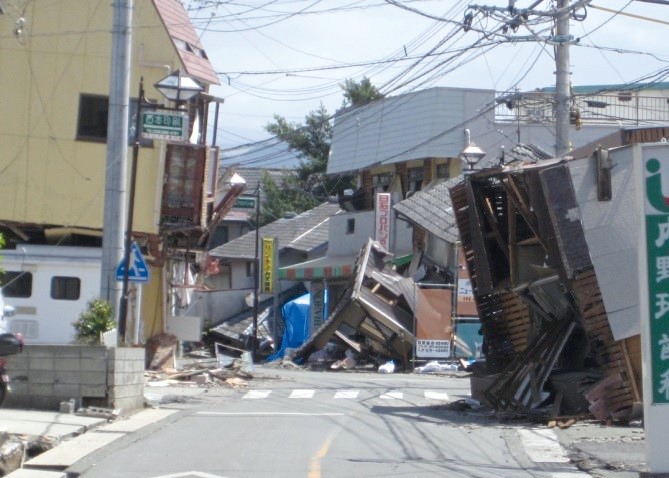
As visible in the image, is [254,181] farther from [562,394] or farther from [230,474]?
[230,474]

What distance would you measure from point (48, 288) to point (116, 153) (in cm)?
996

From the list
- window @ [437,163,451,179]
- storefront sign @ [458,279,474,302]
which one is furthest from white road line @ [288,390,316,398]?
window @ [437,163,451,179]

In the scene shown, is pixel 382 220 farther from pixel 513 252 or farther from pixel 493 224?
pixel 513 252

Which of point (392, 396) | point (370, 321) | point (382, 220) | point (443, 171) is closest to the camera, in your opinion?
point (392, 396)

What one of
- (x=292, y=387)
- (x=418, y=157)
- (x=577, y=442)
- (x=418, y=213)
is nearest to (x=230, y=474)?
(x=577, y=442)

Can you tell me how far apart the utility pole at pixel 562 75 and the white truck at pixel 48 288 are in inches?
488

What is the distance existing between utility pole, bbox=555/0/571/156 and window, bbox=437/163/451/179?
15.0 meters

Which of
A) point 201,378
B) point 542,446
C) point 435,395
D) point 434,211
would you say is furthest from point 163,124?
point 434,211

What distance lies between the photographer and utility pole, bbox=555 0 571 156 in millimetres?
24078

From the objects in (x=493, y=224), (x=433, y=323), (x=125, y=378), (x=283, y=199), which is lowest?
(x=125, y=378)

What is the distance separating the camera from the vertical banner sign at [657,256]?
9898 millimetres

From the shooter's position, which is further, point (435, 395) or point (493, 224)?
point (435, 395)

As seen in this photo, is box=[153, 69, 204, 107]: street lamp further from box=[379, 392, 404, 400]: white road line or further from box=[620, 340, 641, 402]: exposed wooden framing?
box=[620, 340, 641, 402]: exposed wooden framing

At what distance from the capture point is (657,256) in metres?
10.1
